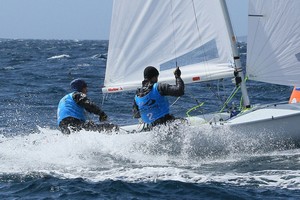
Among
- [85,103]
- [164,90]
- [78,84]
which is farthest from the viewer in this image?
[78,84]

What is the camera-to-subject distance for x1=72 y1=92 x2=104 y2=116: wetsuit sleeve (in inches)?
334

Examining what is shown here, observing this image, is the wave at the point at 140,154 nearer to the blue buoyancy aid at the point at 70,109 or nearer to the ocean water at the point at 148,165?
the ocean water at the point at 148,165

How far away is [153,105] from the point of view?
8.44m

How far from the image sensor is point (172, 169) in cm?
736

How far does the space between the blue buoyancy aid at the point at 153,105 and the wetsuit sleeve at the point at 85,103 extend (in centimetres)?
59

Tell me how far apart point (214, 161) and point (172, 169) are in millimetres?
942

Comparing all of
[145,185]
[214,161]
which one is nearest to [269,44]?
[214,161]

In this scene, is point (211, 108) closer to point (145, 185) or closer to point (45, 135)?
point (45, 135)

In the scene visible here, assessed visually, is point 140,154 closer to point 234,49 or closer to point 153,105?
point 153,105

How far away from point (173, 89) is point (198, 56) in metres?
1.04

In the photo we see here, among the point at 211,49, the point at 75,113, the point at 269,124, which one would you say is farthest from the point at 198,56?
the point at 75,113

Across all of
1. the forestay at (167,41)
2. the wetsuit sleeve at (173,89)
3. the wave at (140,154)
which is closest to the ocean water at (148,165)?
the wave at (140,154)

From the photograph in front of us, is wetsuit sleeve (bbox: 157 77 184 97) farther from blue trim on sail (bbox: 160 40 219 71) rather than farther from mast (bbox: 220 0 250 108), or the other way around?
mast (bbox: 220 0 250 108)

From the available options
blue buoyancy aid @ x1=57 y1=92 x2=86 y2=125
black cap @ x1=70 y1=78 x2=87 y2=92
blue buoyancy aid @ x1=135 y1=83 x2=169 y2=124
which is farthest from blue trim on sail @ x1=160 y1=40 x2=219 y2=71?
blue buoyancy aid @ x1=57 y1=92 x2=86 y2=125
